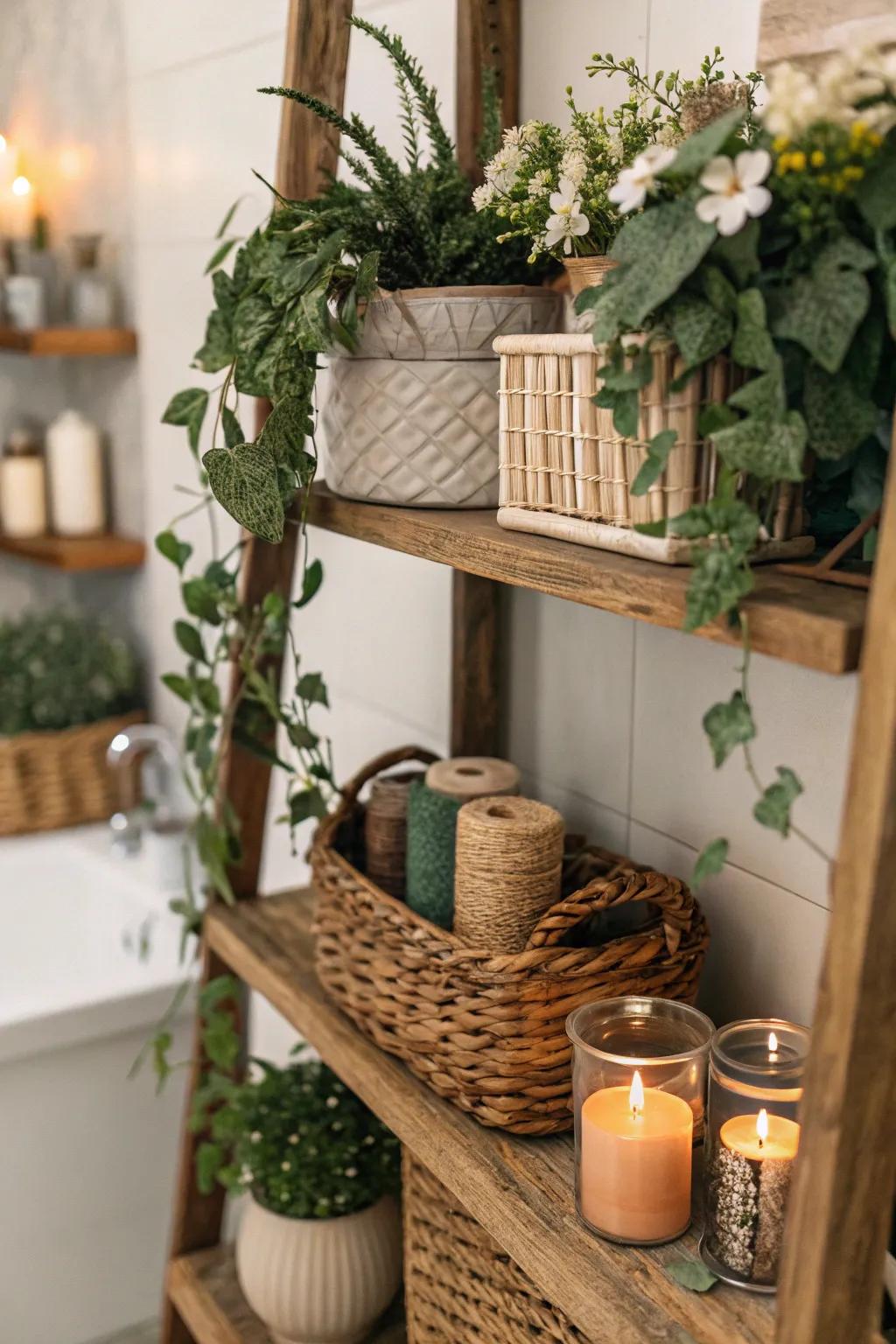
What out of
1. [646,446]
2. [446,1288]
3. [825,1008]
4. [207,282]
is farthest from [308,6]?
[446,1288]

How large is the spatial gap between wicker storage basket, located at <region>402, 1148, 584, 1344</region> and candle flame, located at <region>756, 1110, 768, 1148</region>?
0.20 meters

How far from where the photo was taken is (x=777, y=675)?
3.06 ft

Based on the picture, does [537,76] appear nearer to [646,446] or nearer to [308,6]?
[308,6]

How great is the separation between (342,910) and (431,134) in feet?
1.95

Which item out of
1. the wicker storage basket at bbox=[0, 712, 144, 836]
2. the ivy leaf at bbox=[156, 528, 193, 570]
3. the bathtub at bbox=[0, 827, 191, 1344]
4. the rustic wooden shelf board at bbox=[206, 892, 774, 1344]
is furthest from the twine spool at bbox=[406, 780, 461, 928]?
the wicker storage basket at bbox=[0, 712, 144, 836]

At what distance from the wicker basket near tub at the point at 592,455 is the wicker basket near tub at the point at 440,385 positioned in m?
0.09

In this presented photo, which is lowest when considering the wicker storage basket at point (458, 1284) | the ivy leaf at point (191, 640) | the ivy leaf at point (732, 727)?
the wicker storage basket at point (458, 1284)

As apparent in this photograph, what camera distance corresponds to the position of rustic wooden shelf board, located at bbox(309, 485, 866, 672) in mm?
606

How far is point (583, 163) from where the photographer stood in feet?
2.44

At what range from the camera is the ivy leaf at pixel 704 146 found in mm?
578

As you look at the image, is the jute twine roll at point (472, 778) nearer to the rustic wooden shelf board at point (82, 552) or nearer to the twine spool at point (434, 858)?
the twine spool at point (434, 858)

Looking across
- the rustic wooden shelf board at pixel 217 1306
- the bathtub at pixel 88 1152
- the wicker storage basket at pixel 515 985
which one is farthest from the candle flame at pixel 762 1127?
the bathtub at pixel 88 1152

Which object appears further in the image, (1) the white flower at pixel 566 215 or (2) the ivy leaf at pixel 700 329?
(1) the white flower at pixel 566 215

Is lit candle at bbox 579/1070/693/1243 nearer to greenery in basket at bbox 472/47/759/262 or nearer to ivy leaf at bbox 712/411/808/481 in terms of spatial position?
ivy leaf at bbox 712/411/808/481
